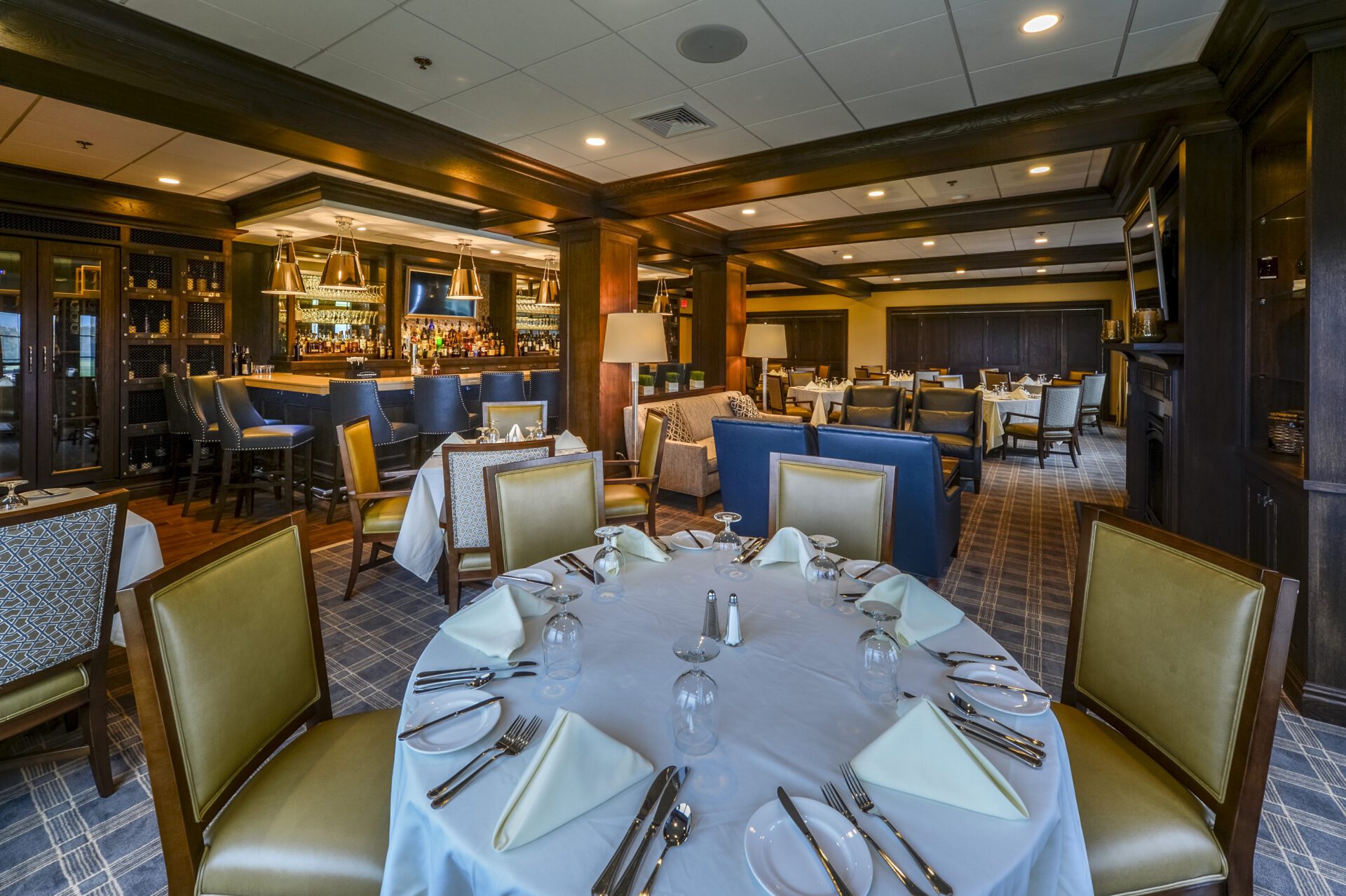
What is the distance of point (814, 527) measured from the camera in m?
2.37

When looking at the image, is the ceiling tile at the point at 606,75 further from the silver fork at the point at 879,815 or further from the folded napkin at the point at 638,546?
the silver fork at the point at 879,815

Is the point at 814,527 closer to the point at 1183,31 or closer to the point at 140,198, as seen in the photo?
the point at 1183,31

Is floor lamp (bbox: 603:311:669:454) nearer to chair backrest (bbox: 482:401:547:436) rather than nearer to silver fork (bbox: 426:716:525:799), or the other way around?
chair backrest (bbox: 482:401:547:436)

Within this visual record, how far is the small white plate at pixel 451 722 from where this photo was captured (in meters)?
1.02

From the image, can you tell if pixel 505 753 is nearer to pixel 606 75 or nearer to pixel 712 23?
pixel 712 23

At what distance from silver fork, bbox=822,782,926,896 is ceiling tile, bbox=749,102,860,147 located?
3962 mm

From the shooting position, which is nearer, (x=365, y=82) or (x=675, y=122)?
(x=365, y=82)

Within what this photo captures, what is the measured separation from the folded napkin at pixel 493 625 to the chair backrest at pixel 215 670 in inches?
15.3

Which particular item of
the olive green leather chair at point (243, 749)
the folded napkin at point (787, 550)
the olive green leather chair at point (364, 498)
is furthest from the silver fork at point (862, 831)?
the olive green leather chair at point (364, 498)

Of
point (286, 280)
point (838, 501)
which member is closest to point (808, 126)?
point (838, 501)

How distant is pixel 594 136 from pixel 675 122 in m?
0.62

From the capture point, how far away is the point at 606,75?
135 inches

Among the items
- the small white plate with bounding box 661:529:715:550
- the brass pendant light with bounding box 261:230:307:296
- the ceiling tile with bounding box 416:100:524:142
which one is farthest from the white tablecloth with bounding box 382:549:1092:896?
the brass pendant light with bounding box 261:230:307:296

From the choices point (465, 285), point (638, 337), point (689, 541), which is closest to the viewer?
point (689, 541)
